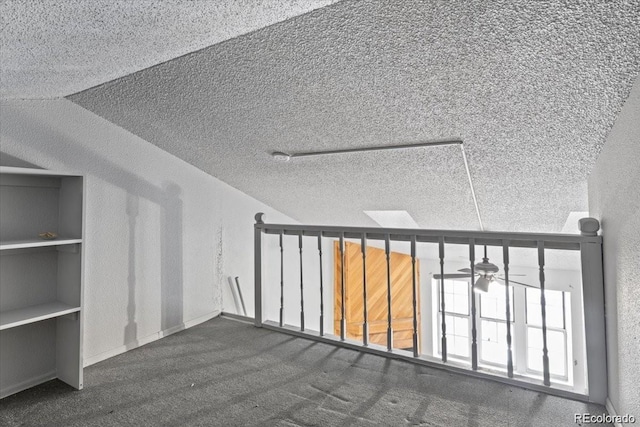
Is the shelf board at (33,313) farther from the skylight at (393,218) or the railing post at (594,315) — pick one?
the skylight at (393,218)

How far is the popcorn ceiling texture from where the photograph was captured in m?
1.32

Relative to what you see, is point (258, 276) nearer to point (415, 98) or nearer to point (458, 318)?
point (415, 98)

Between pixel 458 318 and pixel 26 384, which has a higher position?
pixel 26 384

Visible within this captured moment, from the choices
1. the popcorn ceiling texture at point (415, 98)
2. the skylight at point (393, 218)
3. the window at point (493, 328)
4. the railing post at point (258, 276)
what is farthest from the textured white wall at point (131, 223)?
the window at point (493, 328)

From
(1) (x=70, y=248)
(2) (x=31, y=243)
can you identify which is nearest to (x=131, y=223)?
(1) (x=70, y=248)

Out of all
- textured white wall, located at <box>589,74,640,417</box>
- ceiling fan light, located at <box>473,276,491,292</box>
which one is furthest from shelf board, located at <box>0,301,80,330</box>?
ceiling fan light, located at <box>473,276,491,292</box>

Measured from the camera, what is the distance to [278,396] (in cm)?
187

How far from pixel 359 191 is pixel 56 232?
2333mm

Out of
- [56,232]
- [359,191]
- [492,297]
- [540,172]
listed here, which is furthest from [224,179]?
[492,297]

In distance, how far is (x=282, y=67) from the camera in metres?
1.78

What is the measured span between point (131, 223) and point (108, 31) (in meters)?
1.74

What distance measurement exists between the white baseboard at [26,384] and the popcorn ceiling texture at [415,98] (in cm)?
166

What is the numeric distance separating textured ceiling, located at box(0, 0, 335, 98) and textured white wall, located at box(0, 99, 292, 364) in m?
0.44

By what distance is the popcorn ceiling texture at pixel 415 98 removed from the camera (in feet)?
4.34
